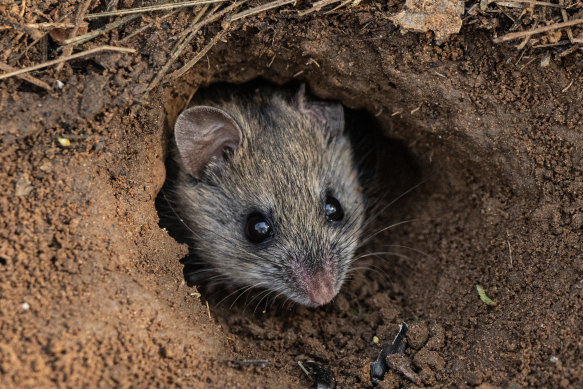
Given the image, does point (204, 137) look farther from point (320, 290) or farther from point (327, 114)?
point (320, 290)

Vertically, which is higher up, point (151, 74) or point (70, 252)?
point (151, 74)

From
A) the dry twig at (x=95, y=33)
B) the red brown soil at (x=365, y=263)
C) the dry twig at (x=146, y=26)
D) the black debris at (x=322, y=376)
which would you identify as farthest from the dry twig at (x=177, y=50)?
the black debris at (x=322, y=376)

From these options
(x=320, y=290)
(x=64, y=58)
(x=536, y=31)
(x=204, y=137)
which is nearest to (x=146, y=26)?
(x=64, y=58)

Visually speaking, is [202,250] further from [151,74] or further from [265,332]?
[151,74]

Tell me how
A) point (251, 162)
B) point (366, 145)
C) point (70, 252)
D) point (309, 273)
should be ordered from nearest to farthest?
point (70, 252), point (309, 273), point (251, 162), point (366, 145)

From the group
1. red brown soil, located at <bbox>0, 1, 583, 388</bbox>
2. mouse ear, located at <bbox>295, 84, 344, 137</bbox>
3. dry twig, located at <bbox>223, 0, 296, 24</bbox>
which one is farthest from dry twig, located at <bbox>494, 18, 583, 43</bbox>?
mouse ear, located at <bbox>295, 84, 344, 137</bbox>

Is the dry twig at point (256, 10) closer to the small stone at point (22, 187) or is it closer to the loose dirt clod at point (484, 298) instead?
the small stone at point (22, 187)

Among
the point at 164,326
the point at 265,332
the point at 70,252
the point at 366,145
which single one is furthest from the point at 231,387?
the point at 366,145
